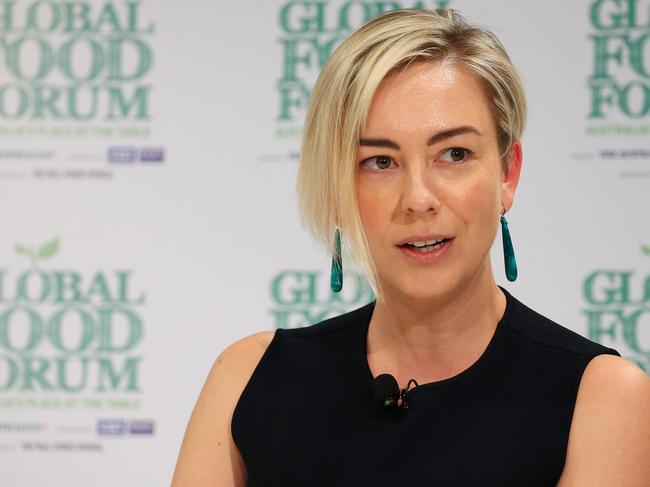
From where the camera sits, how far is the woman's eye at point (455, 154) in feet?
4.02

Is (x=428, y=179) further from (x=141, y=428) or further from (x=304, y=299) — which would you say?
(x=141, y=428)

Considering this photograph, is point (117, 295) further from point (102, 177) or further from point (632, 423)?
point (632, 423)

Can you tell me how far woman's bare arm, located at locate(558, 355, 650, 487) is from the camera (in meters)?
1.13

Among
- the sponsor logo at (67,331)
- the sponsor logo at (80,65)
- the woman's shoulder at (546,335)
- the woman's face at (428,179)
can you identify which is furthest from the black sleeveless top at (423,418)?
the sponsor logo at (80,65)

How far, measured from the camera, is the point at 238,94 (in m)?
2.46

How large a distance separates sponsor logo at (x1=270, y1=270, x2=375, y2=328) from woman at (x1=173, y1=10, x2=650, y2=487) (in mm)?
1058

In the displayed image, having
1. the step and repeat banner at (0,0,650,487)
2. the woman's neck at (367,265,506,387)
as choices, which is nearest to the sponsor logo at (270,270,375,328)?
the step and repeat banner at (0,0,650,487)

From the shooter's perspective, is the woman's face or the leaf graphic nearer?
the woman's face

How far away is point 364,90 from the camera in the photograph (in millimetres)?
1221

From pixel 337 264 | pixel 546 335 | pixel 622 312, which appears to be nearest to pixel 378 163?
pixel 337 264

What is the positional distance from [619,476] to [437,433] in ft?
0.73

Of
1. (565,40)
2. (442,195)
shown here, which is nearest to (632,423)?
(442,195)

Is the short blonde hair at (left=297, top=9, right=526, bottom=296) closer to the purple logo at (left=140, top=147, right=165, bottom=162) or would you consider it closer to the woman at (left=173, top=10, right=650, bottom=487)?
the woman at (left=173, top=10, right=650, bottom=487)

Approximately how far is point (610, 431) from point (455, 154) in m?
0.37
